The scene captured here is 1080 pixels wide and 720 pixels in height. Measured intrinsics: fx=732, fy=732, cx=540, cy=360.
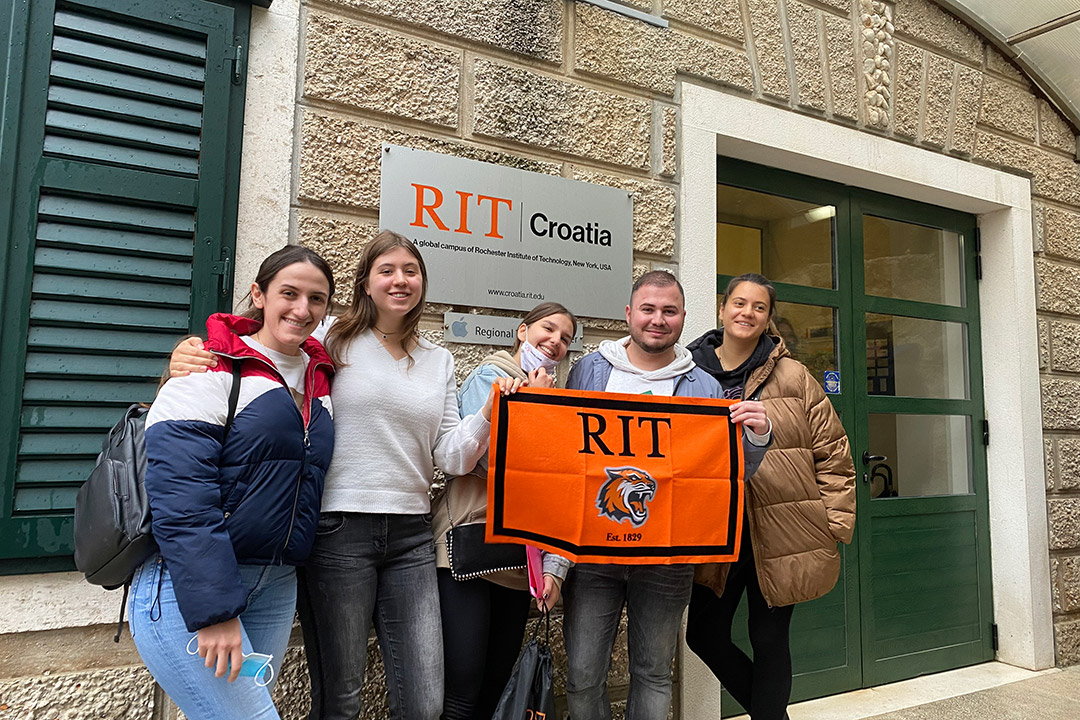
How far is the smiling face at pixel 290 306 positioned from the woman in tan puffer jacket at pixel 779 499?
1535 mm

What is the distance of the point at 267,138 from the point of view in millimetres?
2617

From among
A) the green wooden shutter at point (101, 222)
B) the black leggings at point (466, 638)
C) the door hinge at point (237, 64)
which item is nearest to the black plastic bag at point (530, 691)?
the black leggings at point (466, 638)

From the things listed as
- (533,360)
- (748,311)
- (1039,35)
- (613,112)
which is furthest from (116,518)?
(1039,35)

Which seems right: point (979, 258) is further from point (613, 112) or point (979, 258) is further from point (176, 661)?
point (176, 661)

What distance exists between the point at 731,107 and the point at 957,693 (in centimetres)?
339

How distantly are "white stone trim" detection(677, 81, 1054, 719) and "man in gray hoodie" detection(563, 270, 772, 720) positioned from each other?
1.66 m

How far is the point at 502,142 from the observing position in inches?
121

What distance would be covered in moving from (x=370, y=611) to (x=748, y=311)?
164 centimetres

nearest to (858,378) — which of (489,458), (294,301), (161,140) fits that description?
(489,458)

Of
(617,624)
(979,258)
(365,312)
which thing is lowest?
(617,624)

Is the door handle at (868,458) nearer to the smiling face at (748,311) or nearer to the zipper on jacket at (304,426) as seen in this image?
the smiling face at (748,311)

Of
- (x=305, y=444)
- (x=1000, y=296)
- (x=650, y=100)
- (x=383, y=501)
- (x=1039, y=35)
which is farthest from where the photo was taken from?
(x=1000, y=296)

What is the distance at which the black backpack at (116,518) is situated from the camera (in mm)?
1592

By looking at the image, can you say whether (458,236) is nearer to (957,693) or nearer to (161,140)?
(161,140)
